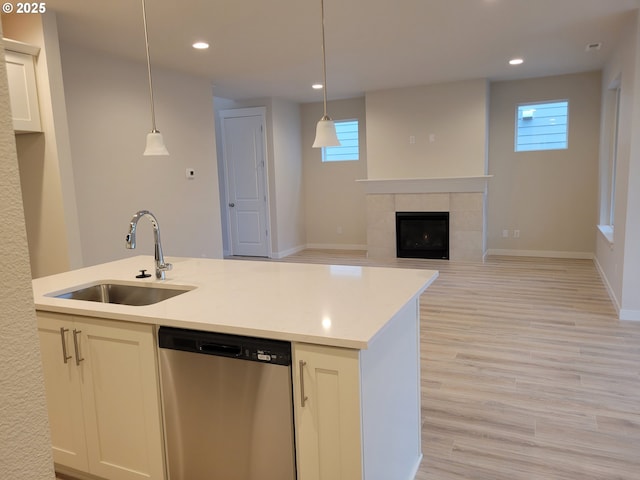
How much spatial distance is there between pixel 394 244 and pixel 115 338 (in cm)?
588

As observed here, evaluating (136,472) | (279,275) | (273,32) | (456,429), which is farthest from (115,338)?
(273,32)

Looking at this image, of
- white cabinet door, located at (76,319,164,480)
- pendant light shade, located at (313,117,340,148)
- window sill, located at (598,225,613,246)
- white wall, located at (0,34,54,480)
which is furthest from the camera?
window sill, located at (598,225,613,246)

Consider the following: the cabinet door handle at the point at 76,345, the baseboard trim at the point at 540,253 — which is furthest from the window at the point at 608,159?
the cabinet door handle at the point at 76,345

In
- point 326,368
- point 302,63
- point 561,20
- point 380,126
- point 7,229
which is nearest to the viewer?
point 7,229

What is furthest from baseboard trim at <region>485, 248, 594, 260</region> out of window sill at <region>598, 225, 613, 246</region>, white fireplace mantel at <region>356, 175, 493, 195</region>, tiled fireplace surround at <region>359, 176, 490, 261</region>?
white fireplace mantel at <region>356, 175, 493, 195</region>

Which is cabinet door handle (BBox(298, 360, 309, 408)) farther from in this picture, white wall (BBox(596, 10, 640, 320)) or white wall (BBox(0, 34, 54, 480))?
white wall (BBox(596, 10, 640, 320))

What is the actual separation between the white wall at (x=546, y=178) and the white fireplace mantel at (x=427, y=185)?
58 cm

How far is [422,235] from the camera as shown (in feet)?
23.9

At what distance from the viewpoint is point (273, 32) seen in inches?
166

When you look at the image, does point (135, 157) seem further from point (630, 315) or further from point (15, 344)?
point (630, 315)

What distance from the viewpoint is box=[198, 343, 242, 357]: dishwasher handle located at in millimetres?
1686

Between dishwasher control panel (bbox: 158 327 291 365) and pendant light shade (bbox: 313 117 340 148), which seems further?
pendant light shade (bbox: 313 117 340 148)

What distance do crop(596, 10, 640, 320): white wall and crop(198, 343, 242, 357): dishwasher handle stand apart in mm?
3814

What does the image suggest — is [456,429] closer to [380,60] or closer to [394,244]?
[380,60]
